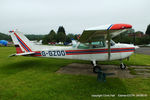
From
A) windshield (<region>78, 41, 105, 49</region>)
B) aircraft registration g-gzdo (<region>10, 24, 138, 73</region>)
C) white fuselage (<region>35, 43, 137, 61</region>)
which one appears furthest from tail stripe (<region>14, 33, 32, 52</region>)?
windshield (<region>78, 41, 105, 49</region>)

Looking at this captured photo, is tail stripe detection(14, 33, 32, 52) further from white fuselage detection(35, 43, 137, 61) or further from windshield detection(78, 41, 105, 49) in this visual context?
windshield detection(78, 41, 105, 49)

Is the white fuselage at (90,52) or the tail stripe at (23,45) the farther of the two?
the tail stripe at (23,45)

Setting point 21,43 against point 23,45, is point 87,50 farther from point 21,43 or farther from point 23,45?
point 21,43

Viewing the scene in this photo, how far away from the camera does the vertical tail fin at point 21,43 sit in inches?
274

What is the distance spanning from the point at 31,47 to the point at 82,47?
3.56 meters

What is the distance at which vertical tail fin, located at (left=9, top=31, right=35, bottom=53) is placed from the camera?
6.95 m

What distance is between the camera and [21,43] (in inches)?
277

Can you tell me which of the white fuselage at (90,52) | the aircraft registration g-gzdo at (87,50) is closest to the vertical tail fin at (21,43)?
the aircraft registration g-gzdo at (87,50)

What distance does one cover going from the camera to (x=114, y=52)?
241 inches

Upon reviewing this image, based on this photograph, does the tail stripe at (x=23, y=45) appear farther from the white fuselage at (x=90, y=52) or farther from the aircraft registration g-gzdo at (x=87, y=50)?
the white fuselage at (x=90, y=52)

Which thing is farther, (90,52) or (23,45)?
(23,45)

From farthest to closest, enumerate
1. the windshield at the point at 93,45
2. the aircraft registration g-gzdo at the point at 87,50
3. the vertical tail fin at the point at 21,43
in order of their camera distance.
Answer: the vertical tail fin at the point at 21,43
the windshield at the point at 93,45
the aircraft registration g-gzdo at the point at 87,50

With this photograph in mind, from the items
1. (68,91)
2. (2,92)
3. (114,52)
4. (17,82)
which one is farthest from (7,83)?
(114,52)

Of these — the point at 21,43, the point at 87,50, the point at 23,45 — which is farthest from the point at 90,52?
the point at 21,43
